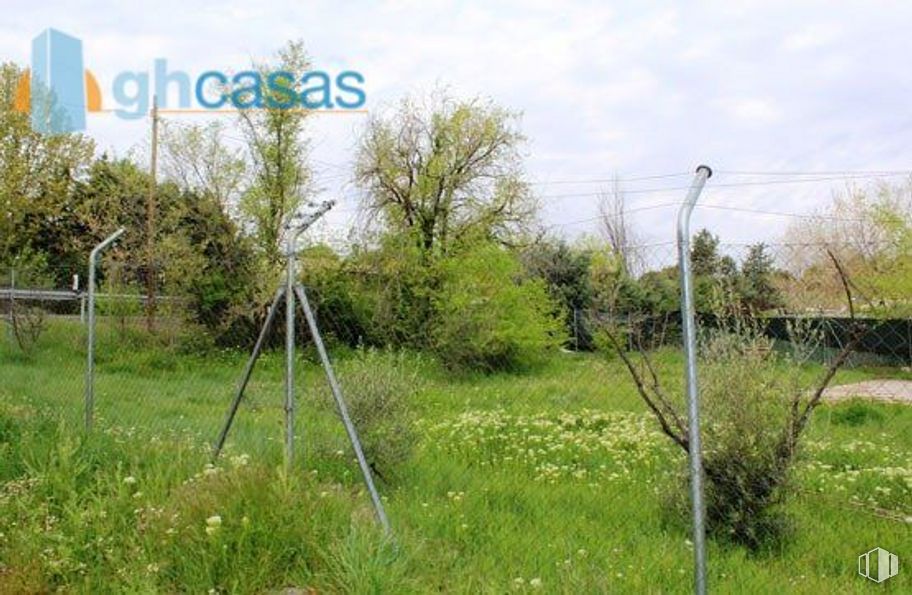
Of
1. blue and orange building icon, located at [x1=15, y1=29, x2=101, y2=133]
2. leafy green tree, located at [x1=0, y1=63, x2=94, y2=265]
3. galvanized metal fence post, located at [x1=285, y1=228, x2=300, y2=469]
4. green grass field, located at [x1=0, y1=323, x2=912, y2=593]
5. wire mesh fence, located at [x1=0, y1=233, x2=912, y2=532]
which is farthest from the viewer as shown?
leafy green tree, located at [x1=0, y1=63, x2=94, y2=265]

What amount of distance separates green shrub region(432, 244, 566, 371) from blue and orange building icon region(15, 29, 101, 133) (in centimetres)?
771

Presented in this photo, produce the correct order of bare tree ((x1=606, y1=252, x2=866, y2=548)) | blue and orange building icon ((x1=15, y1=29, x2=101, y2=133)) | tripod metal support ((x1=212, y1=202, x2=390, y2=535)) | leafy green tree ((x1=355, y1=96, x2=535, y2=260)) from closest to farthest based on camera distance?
bare tree ((x1=606, y1=252, x2=866, y2=548)) → tripod metal support ((x1=212, y1=202, x2=390, y2=535)) → blue and orange building icon ((x1=15, y1=29, x2=101, y2=133)) → leafy green tree ((x1=355, y1=96, x2=535, y2=260))

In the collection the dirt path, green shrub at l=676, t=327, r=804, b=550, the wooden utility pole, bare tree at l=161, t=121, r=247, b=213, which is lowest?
the dirt path

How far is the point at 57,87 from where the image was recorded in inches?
676

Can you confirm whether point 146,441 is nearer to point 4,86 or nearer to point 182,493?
point 182,493

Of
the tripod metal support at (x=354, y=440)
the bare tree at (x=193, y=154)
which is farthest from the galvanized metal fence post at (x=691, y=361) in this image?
the bare tree at (x=193, y=154)

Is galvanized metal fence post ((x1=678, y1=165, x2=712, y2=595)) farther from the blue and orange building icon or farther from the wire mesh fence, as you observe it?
the blue and orange building icon

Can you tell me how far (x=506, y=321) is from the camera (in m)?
13.0

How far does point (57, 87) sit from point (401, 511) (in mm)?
17169

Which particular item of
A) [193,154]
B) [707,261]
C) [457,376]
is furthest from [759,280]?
[193,154]

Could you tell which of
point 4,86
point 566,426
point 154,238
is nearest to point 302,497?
point 566,426

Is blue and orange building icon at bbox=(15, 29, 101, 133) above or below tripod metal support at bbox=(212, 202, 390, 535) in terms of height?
above

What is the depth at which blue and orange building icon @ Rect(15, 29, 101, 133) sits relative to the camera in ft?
43.8

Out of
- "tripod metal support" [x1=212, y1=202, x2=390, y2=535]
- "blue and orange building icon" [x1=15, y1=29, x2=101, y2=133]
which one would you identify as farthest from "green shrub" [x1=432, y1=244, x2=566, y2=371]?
"blue and orange building icon" [x1=15, y1=29, x2=101, y2=133]
